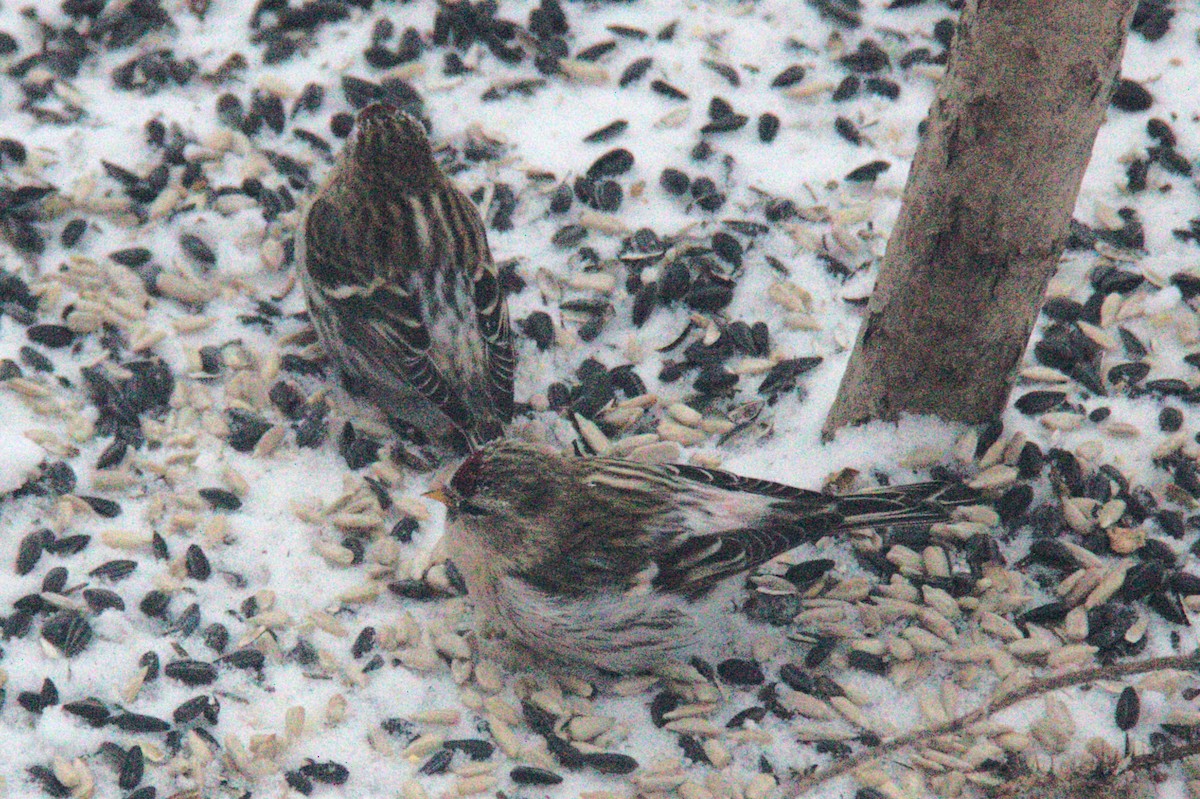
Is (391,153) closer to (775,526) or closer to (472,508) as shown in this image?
(472,508)

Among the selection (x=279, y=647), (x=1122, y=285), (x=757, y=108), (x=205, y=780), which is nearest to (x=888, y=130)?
(x=757, y=108)

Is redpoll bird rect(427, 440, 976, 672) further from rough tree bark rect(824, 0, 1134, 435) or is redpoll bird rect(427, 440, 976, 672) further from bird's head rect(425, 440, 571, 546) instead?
rough tree bark rect(824, 0, 1134, 435)

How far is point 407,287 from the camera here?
5.45m

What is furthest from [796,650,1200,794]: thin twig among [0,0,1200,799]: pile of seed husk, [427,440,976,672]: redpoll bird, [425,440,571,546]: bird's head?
[425,440,571,546]: bird's head

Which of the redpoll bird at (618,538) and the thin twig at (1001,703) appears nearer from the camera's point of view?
the thin twig at (1001,703)

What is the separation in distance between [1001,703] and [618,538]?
3.97ft

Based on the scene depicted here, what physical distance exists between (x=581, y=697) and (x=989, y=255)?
1876 millimetres

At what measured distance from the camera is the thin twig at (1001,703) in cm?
423

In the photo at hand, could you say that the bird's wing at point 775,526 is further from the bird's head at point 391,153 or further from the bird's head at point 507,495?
the bird's head at point 391,153

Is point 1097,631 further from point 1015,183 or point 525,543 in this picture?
point 525,543

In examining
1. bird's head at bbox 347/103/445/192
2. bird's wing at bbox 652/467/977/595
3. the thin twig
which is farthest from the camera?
bird's head at bbox 347/103/445/192

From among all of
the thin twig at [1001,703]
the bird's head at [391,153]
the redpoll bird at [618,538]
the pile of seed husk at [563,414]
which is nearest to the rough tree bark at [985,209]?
the pile of seed husk at [563,414]

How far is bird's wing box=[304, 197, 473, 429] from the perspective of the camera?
17.6ft

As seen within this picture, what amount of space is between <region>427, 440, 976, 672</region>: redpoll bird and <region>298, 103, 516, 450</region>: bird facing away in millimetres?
703
